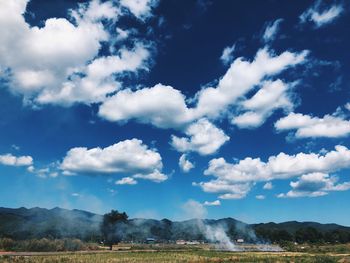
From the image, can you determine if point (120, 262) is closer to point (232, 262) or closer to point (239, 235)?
point (232, 262)

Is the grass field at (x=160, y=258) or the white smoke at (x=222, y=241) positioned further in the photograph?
the white smoke at (x=222, y=241)

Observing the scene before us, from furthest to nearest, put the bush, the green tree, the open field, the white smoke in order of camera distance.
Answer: the green tree, the white smoke, the bush, the open field

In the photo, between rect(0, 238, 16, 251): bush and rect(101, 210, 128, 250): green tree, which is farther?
rect(101, 210, 128, 250): green tree

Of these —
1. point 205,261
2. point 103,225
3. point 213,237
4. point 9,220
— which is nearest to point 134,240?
point 213,237

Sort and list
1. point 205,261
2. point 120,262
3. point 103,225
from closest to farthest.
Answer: point 120,262
point 205,261
point 103,225

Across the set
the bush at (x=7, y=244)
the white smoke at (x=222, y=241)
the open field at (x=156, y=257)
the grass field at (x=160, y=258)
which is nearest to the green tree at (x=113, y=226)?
the bush at (x=7, y=244)

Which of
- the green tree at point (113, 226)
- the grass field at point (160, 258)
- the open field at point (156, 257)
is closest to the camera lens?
the grass field at point (160, 258)

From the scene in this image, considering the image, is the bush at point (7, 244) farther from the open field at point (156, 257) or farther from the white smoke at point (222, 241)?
the white smoke at point (222, 241)

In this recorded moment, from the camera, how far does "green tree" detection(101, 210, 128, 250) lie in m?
110

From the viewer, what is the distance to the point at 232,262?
5641 cm

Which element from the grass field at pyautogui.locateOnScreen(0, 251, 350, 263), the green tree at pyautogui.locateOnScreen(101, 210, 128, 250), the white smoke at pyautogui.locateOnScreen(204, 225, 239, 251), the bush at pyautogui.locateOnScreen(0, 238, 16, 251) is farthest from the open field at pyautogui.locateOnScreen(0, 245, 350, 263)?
the green tree at pyautogui.locateOnScreen(101, 210, 128, 250)

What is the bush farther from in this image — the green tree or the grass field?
the green tree

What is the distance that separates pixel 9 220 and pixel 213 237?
302ft

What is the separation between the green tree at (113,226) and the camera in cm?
10981
